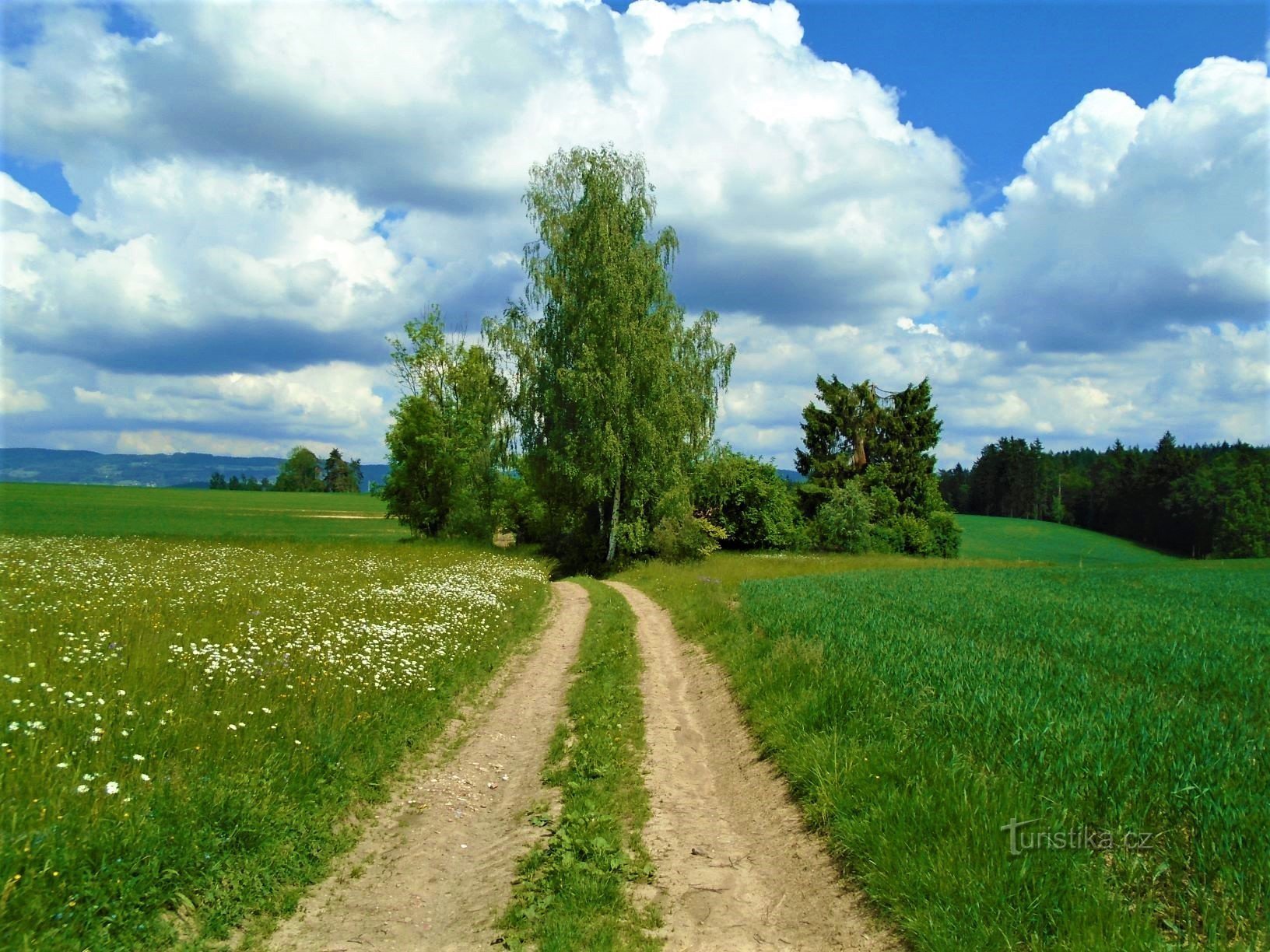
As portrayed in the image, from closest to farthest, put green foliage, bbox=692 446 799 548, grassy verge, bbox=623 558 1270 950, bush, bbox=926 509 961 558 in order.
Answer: grassy verge, bbox=623 558 1270 950
green foliage, bbox=692 446 799 548
bush, bbox=926 509 961 558

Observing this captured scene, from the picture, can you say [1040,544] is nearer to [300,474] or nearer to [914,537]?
[914,537]

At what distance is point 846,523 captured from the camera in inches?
2291

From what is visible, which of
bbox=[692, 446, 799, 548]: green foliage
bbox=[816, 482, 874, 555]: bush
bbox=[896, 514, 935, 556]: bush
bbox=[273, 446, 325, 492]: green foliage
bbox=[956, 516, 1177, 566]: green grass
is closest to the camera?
bbox=[692, 446, 799, 548]: green foliage

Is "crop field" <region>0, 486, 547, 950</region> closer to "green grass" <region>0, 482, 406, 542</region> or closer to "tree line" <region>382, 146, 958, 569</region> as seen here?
"tree line" <region>382, 146, 958, 569</region>

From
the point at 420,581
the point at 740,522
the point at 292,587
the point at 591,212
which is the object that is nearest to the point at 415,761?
the point at 292,587

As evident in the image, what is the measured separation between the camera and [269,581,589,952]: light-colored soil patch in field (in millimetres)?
5113

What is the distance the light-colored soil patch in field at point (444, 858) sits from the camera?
16.8ft

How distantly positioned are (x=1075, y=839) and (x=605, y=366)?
32.1 meters

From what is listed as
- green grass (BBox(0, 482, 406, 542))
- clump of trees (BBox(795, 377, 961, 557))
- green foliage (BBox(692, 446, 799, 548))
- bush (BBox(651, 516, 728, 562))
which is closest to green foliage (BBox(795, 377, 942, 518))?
clump of trees (BBox(795, 377, 961, 557))

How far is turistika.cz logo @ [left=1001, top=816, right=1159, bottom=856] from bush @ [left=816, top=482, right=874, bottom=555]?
54249 mm

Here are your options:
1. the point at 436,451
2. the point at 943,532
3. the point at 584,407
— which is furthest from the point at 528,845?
the point at 943,532

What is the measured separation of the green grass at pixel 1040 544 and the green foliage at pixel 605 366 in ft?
173

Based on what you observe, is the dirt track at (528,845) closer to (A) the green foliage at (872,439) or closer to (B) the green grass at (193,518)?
(B) the green grass at (193,518)

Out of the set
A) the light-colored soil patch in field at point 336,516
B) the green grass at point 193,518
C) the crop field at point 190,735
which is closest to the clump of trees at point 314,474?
the green grass at point 193,518
